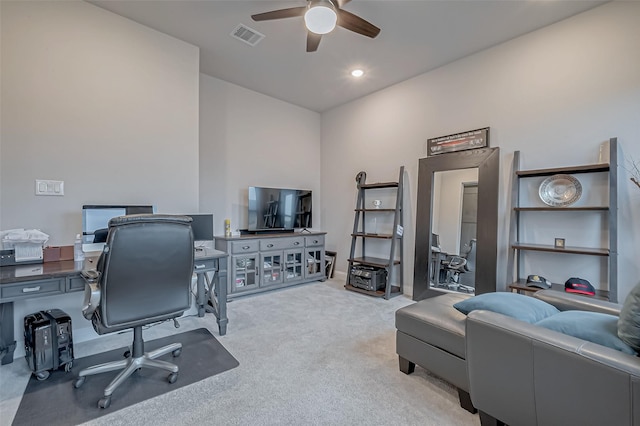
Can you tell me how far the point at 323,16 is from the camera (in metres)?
2.23

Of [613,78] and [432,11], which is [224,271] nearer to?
[432,11]

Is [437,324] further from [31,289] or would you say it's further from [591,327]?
[31,289]

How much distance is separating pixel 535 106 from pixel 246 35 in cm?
316

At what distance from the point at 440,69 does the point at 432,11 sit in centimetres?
118

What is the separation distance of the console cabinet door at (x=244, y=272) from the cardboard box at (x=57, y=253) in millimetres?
1661

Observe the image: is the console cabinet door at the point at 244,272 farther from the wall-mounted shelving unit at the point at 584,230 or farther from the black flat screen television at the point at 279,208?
the wall-mounted shelving unit at the point at 584,230

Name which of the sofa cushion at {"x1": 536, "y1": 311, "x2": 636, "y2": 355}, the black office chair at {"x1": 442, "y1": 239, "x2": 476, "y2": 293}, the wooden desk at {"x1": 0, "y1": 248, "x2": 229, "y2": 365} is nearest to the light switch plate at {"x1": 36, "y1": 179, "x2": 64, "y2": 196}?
the wooden desk at {"x1": 0, "y1": 248, "x2": 229, "y2": 365}

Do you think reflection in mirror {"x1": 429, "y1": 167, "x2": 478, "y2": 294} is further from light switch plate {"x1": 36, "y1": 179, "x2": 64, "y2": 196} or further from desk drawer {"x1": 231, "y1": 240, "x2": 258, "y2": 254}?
light switch plate {"x1": 36, "y1": 179, "x2": 64, "y2": 196}

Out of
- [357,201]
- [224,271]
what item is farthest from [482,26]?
[224,271]

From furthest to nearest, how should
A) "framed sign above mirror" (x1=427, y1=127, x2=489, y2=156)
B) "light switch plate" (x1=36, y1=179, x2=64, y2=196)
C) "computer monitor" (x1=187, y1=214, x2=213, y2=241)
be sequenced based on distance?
1. "framed sign above mirror" (x1=427, y1=127, x2=489, y2=156)
2. "computer monitor" (x1=187, y1=214, x2=213, y2=241)
3. "light switch plate" (x1=36, y1=179, x2=64, y2=196)

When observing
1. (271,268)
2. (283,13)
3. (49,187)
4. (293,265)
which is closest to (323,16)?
(283,13)

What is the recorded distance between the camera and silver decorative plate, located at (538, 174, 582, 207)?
2666mm

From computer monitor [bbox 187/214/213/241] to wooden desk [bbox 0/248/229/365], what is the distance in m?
0.28

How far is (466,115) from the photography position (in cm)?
350
